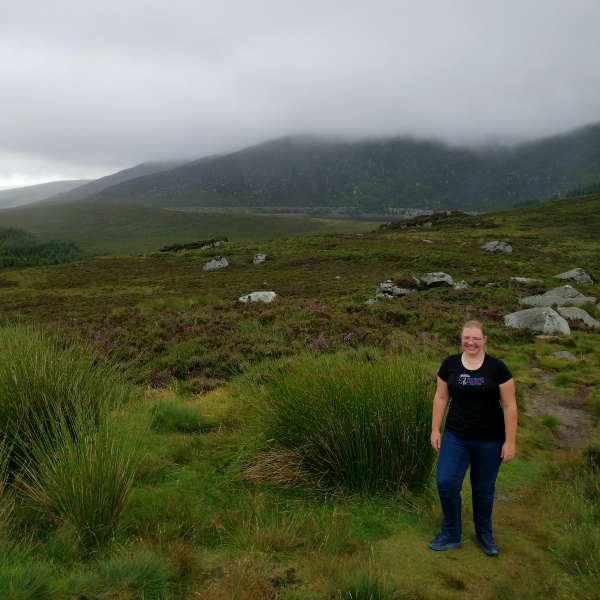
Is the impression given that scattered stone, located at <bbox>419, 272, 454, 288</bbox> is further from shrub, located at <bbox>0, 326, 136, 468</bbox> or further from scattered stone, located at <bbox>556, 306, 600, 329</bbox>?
shrub, located at <bbox>0, 326, 136, 468</bbox>

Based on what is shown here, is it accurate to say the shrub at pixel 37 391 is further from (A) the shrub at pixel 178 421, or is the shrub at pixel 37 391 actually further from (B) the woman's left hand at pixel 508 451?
(B) the woman's left hand at pixel 508 451

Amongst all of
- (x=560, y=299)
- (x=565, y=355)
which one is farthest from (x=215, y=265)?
(x=565, y=355)

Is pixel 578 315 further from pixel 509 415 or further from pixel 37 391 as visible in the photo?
pixel 37 391

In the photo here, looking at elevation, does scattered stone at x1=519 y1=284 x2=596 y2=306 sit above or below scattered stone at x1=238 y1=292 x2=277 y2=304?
below

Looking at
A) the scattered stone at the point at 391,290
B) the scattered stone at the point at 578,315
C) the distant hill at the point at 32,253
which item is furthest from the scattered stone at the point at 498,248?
the distant hill at the point at 32,253

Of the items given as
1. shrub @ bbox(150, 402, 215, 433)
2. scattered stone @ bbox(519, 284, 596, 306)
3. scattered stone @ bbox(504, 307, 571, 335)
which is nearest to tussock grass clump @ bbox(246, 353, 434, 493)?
shrub @ bbox(150, 402, 215, 433)

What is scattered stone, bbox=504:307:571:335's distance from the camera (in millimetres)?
12805

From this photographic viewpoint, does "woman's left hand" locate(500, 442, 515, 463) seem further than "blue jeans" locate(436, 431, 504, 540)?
No

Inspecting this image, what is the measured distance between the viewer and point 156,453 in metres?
5.16

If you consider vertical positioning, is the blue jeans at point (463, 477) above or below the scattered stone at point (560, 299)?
above

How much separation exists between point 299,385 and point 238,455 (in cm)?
110

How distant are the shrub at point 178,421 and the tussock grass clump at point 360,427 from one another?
1879 millimetres

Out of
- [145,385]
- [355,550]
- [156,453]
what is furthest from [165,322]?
[355,550]

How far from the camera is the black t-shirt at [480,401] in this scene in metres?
3.67
